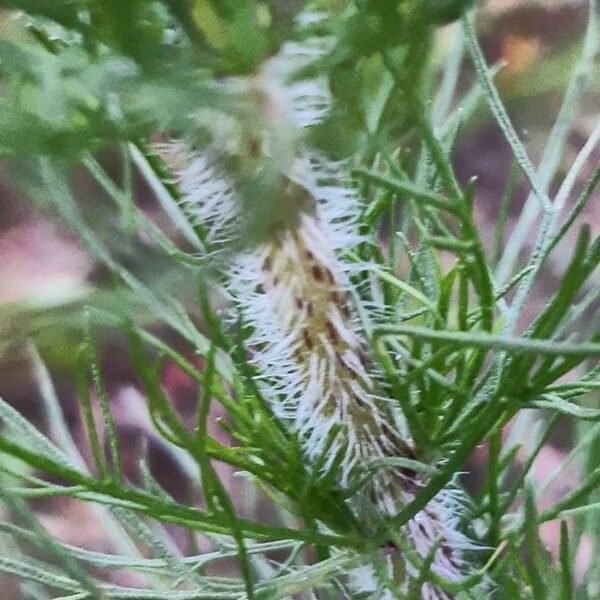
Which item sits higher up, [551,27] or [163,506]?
[551,27]

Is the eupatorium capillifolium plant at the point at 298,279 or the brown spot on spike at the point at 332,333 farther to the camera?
the brown spot on spike at the point at 332,333

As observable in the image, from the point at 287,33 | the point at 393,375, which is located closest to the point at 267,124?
the point at 287,33

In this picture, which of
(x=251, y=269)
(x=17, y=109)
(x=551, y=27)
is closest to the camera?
(x=17, y=109)

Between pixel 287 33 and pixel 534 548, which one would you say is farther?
pixel 534 548

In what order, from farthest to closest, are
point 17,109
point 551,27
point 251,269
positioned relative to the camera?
point 551,27 → point 251,269 → point 17,109

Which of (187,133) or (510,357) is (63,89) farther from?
(510,357)

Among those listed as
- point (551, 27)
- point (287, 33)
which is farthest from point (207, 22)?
point (551, 27)

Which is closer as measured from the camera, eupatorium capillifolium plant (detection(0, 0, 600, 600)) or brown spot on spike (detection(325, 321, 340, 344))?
eupatorium capillifolium plant (detection(0, 0, 600, 600))

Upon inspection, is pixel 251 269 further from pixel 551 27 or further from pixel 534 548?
pixel 551 27
